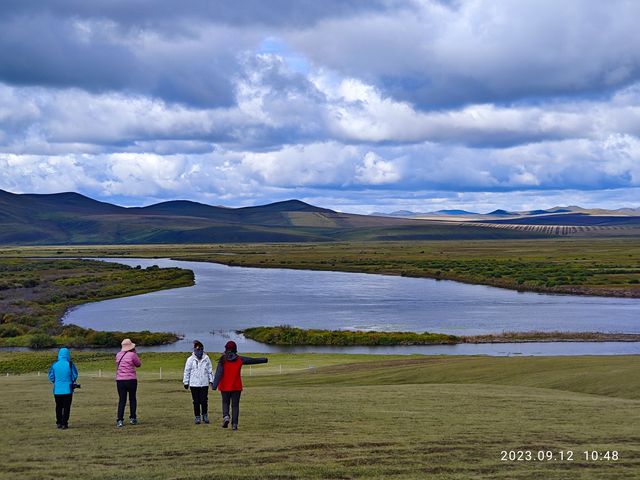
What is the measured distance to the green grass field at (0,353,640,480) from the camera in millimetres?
11781

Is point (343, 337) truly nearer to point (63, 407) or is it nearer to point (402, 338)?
point (402, 338)

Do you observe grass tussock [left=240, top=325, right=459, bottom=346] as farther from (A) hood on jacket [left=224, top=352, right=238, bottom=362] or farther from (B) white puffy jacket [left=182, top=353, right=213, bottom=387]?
(A) hood on jacket [left=224, top=352, right=238, bottom=362]

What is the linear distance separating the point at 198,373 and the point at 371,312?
184ft

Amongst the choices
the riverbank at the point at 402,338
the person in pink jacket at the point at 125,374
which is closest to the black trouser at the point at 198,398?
the person in pink jacket at the point at 125,374

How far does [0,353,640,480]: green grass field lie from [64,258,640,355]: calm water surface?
26.7m

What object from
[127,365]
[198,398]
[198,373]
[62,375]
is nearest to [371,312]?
[198,398]

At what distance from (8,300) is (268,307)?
29.6 m

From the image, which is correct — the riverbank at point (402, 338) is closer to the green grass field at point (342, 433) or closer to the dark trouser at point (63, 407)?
the green grass field at point (342, 433)

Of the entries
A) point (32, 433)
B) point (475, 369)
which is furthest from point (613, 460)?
point (475, 369)

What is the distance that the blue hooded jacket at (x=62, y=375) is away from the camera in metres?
15.3

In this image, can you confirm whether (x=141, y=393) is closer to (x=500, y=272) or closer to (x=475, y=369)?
(x=475, y=369)

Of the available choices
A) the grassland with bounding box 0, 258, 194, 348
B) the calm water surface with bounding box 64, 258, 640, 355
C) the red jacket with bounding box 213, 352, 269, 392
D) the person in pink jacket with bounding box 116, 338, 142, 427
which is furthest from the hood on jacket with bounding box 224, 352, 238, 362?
the grassland with bounding box 0, 258, 194, 348

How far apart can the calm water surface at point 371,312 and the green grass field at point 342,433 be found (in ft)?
87.5

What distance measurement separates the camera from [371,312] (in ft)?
233
